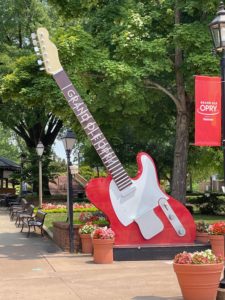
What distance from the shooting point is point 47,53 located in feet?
45.0

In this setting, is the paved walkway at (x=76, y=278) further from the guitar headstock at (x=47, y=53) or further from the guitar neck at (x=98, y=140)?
the guitar headstock at (x=47, y=53)

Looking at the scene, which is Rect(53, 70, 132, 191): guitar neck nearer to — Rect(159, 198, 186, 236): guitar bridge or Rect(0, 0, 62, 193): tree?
Rect(159, 198, 186, 236): guitar bridge

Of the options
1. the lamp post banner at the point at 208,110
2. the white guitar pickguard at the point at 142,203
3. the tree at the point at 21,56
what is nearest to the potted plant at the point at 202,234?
the white guitar pickguard at the point at 142,203

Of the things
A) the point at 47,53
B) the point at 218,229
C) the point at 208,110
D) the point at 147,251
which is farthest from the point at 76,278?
the point at 47,53

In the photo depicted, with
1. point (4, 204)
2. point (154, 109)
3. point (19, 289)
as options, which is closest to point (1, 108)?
point (4, 204)

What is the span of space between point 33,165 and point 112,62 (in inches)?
881

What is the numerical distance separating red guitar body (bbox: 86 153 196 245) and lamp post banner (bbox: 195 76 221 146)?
390 cm

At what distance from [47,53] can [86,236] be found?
15.8 feet

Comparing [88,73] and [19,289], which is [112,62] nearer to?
[88,73]

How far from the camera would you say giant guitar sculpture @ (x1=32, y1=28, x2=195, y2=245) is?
13.8m

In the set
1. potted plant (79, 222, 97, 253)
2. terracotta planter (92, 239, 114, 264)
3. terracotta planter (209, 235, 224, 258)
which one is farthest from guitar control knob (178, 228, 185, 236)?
terracotta planter (92, 239, 114, 264)

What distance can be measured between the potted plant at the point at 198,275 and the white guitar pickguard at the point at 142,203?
5.83 metres

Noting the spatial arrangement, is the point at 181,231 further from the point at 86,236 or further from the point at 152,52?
the point at 152,52

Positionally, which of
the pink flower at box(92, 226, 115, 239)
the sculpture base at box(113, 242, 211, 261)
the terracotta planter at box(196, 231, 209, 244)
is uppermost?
the pink flower at box(92, 226, 115, 239)
